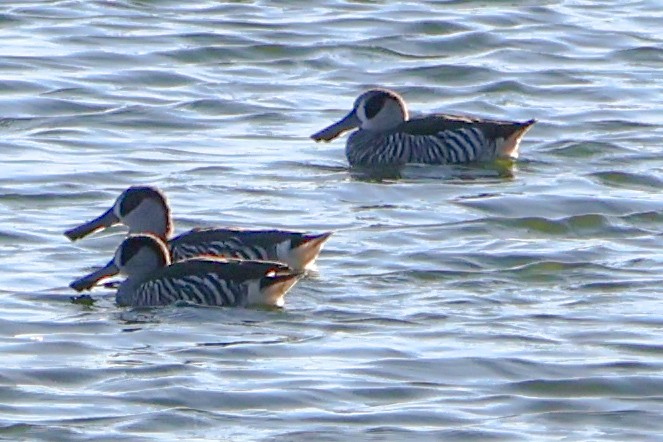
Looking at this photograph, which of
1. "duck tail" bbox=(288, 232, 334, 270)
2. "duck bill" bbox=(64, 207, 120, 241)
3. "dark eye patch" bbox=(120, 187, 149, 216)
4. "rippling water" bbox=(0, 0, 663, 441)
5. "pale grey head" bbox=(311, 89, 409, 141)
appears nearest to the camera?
"rippling water" bbox=(0, 0, 663, 441)

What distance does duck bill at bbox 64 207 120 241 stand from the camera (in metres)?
13.7

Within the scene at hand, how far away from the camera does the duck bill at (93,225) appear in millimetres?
13727

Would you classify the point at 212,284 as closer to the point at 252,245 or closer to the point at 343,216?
the point at 252,245

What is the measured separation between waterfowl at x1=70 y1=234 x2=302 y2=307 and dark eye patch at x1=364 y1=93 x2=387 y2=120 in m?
5.20

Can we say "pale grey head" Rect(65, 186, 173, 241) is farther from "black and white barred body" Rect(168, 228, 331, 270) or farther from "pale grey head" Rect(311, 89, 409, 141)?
"pale grey head" Rect(311, 89, 409, 141)

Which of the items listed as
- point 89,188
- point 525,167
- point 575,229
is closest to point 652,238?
point 575,229

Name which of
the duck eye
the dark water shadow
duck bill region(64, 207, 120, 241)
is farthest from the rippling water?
the duck eye

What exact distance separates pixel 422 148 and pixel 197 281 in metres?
5.32

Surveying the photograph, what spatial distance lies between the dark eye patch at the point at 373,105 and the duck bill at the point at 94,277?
5.22 m

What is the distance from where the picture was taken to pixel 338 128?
17609mm

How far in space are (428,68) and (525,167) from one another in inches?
167

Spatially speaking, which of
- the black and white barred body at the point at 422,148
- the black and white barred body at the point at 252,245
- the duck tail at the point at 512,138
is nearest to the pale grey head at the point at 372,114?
the black and white barred body at the point at 422,148

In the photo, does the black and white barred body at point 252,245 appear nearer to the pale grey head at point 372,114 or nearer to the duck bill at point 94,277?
the duck bill at point 94,277

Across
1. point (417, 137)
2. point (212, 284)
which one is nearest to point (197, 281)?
→ point (212, 284)
